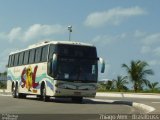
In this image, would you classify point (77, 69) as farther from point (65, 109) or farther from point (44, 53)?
point (65, 109)

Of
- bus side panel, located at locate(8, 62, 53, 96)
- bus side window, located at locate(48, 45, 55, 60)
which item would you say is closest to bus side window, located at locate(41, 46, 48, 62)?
bus side panel, located at locate(8, 62, 53, 96)

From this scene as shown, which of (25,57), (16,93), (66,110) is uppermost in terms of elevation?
(25,57)

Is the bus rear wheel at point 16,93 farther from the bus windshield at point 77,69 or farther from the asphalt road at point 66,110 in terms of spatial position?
the asphalt road at point 66,110

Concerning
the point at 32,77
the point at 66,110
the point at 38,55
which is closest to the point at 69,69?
the point at 38,55

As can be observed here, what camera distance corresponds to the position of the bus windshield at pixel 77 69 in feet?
96.8

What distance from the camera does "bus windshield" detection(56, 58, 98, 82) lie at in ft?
96.8

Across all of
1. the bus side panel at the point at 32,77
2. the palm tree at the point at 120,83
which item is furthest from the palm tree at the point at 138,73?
the bus side panel at the point at 32,77

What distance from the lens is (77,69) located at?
2961 centimetres

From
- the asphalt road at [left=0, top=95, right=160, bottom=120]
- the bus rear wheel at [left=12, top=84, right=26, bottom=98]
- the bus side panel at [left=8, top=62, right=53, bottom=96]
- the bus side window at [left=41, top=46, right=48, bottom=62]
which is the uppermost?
the bus side window at [left=41, top=46, right=48, bottom=62]

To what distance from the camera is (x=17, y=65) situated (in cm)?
3928

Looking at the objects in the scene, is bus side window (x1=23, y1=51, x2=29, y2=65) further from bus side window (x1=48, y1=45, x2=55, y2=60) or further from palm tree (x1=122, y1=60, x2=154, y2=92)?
palm tree (x1=122, y1=60, x2=154, y2=92)

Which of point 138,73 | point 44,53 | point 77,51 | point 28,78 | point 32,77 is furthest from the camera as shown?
point 138,73

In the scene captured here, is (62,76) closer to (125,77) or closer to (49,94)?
(49,94)

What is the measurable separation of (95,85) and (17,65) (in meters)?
10.9
